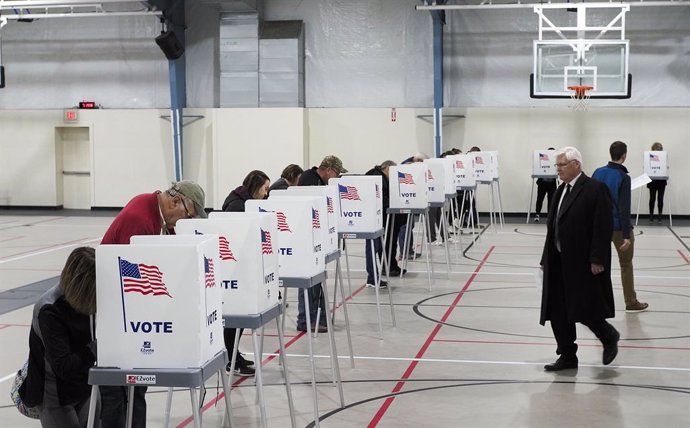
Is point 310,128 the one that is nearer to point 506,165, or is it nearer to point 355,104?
point 355,104

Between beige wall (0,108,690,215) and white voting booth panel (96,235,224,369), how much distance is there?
1707cm

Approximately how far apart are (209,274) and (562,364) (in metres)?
4.25

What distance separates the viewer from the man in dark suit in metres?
6.95

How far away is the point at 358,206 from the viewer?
27.5 feet

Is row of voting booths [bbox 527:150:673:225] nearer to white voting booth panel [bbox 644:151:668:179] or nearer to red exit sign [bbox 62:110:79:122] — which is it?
white voting booth panel [bbox 644:151:668:179]

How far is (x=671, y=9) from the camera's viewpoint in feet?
65.3

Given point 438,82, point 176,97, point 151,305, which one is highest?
point 438,82

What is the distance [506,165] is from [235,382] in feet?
47.8

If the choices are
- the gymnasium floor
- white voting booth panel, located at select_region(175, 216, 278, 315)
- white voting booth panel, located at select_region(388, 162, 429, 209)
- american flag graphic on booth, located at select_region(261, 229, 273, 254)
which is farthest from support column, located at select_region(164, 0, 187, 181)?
white voting booth panel, located at select_region(175, 216, 278, 315)

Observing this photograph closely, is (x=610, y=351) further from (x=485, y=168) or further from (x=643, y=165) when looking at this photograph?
(x=643, y=165)

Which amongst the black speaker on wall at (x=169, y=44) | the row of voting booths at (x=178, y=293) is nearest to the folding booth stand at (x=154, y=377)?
the row of voting booths at (x=178, y=293)

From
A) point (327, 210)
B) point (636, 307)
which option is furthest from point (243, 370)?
point (636, 307)

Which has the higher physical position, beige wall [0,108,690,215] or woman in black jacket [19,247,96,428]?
beige wall [0,108,690,215]

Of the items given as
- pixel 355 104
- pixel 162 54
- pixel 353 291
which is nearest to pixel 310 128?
pixel 355 104
